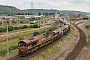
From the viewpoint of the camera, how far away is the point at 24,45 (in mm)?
45688

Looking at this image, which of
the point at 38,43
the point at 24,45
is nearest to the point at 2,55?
the point at 24,45

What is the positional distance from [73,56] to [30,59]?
14.0 meters

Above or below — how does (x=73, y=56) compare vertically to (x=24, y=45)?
below

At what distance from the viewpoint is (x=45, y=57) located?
154 feet

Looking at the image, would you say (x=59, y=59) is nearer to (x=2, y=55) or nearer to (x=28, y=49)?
(x=28, y=49)

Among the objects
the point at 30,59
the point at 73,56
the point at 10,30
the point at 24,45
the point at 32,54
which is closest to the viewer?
the point at 30,59

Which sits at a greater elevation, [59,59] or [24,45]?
[24,45]

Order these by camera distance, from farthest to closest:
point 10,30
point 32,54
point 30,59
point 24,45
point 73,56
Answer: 1. point 10,30
2. point 73,56
3. point 32,54
4. point 24,45
5. point 30,59

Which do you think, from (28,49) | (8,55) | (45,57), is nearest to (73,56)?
(45,57)

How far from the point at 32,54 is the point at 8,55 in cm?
578

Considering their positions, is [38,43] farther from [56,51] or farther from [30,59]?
[30,59]

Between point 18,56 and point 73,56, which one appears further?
point 73,56

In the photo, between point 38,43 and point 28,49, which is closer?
point 28,49

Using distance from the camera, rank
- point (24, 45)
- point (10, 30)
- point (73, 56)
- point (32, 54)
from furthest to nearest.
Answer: point (10, 30) < point (73, 56) < point (32, 54) < point (24, 45)
